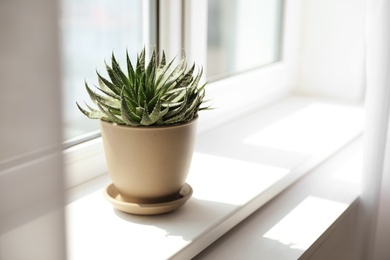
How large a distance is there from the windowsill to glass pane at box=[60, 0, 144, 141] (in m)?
0.14

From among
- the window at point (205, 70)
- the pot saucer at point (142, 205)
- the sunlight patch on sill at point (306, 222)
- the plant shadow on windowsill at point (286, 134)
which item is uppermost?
the window at point (205, 70)

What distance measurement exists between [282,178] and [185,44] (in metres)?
0.41

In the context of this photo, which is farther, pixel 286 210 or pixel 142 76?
pixel 286 210

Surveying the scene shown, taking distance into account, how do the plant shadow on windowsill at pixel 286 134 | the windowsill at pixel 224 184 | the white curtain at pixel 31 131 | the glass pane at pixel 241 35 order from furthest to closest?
the glass pane at pixel 241 35 < the plant shadow on windowsill at pixel 286 134 < the windowsill at pixel 224 184 < the white curtain at pixel 31 131

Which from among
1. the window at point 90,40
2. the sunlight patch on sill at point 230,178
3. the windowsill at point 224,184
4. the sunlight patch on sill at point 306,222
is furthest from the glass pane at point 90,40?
the sunlight patch on sill at point 306,222

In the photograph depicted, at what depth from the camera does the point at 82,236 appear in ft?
3.24

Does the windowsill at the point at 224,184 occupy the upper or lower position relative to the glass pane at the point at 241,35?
lower

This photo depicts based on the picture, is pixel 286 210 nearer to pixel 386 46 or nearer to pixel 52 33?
pixel 386 46

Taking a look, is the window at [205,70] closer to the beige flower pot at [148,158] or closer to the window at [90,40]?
the window at [90,40]

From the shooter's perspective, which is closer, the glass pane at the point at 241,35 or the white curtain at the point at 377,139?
the white curtain at the point at 377,139

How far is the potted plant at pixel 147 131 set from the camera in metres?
1.00

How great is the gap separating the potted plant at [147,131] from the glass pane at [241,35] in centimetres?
64

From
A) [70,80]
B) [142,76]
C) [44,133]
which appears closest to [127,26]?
[70,80]

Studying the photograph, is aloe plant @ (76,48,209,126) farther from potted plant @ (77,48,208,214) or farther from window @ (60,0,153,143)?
window @ (60,0,153,143)
